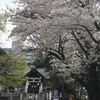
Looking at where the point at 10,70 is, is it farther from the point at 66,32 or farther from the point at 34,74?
the point at 34,74

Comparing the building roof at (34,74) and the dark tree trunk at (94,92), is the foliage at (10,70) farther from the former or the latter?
the building roof at (34,74)

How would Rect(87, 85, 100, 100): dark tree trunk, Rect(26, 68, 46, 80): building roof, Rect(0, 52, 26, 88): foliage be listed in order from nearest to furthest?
Rect(87, 85, 100, 100): dark tree trunk < Rect(0, 52, 26, 88): foliage < Rect(26, 68, 46, 80): building roof

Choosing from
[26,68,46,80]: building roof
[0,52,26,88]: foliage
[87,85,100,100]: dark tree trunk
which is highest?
[26,68,46,80]: building roof

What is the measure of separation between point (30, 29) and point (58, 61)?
4.88 metres

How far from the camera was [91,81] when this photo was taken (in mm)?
23359

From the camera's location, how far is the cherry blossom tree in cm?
1857

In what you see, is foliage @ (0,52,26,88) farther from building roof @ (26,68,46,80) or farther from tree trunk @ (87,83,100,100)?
building roof @ (26,68,46,80)

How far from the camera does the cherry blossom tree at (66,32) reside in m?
18.6

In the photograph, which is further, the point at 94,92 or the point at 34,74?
the point at 34,74

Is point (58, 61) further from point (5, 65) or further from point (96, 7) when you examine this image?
point (5, 65)

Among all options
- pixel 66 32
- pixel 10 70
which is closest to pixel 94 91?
pixel 66 32

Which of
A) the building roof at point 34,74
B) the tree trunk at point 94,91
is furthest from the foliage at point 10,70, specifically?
the building roof at point 34,74

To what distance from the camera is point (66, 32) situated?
21.6 meters

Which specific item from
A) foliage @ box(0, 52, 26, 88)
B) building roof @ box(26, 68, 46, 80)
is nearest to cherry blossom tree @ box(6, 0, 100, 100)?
foliage @ box(0, 52, 26, 88)
